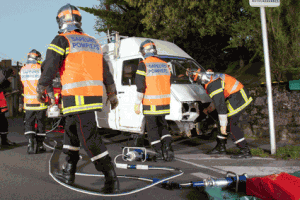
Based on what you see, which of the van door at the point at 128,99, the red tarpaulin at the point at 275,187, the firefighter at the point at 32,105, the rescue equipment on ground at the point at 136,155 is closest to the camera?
the red tarpaulin at the point at 275,187

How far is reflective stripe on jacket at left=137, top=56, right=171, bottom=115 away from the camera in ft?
16.1

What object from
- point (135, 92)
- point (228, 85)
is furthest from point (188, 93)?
point (135, 92)

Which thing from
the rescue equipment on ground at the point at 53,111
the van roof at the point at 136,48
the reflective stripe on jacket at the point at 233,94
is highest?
the van roof at the point at 136,48

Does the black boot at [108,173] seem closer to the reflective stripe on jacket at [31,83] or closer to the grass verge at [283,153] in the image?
the grass verge at [283,153]

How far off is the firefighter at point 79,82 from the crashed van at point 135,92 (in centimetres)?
249

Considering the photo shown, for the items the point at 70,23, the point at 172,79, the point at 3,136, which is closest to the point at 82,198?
the point at 70,23

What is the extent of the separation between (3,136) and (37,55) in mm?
2252

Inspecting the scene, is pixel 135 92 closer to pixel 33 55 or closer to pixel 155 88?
pixel 155 88

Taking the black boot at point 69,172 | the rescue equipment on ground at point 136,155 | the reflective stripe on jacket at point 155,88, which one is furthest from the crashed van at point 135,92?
the black boot at point 69,172

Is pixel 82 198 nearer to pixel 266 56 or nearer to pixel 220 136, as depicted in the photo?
pixel 220 136

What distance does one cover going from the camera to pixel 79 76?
127 inches

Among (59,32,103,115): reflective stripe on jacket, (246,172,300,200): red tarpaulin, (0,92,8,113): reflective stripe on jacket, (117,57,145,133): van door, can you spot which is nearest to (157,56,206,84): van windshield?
(117,57,145,133): van door

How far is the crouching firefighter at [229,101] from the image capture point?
5.04 m

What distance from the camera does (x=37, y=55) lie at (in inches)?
242
